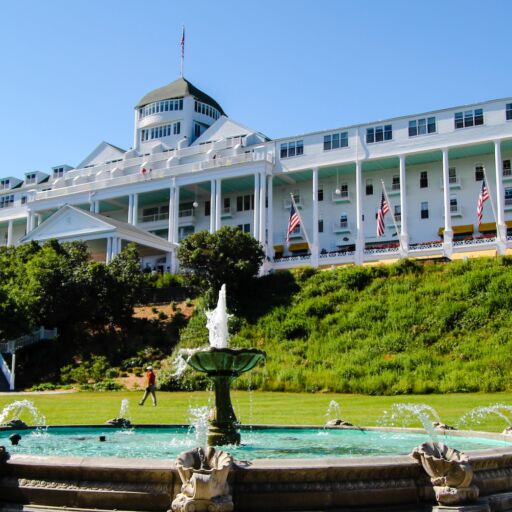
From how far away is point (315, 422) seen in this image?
19.6 m

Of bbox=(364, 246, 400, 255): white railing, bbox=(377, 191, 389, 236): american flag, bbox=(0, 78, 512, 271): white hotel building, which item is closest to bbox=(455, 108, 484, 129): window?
bbox=(0, 78, 512, 271): white hotel building

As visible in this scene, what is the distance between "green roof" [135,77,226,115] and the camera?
240ft

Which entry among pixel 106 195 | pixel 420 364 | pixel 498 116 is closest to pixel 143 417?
pixel 420 364

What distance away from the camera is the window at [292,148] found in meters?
59.9

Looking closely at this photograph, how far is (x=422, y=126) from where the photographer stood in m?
55.3

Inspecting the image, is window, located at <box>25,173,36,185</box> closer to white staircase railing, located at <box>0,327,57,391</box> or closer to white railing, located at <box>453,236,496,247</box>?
white staircase railing, located at <box>0,327,57,391</box>

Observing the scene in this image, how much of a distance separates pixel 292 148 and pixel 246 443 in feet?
162

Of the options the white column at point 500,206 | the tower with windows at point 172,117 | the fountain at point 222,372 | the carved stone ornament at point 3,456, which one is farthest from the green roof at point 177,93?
the carved stone ornament at point 3,456

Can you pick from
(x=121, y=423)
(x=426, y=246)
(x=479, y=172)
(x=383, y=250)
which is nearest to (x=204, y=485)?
(x=121, y=423)

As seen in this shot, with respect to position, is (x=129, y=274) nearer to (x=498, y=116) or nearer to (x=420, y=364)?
(x=420, y=364)

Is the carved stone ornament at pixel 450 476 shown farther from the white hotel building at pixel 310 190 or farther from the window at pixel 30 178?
the window at pixel 30 178

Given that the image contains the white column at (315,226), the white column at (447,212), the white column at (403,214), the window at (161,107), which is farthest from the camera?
the window at (161,107)

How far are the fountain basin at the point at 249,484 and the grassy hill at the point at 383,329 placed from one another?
786 inches

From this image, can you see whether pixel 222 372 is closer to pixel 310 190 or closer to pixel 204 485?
pixel 204 485
